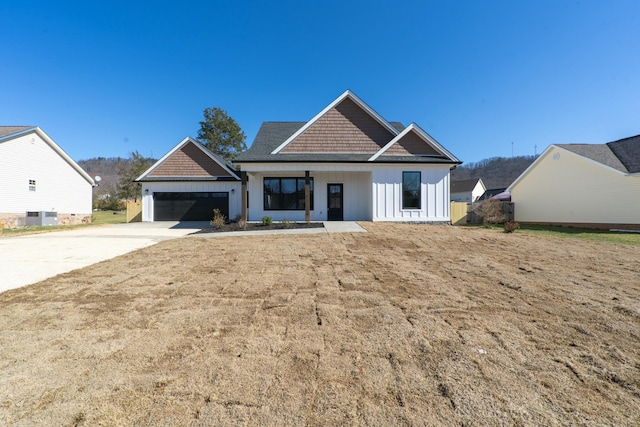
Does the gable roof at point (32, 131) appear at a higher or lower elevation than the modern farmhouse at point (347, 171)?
higher

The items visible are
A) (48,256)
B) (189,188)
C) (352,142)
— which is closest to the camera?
(48,256)

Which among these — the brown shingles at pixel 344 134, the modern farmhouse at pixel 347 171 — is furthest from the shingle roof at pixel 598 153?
the brown shingles at pixel 344 134

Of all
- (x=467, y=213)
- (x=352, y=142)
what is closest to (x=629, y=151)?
(x=467, y=213)

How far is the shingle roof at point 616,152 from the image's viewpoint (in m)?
14.7

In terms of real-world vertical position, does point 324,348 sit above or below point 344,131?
below

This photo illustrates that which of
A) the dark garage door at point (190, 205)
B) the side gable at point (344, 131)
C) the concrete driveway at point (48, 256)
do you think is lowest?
the concrete driveway at point (48, 256)

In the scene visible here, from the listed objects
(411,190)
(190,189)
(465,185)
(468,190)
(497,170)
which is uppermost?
(497,170)

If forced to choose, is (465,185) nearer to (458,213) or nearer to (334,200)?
(458,213)

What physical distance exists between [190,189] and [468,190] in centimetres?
4364

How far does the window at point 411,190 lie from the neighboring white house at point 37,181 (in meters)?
24.3

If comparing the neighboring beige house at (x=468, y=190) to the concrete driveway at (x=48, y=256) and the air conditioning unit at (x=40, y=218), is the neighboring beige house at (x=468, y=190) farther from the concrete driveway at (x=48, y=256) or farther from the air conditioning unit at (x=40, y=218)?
the air conditioning unit at (x=40, y=218)

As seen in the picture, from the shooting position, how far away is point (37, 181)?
18859mm

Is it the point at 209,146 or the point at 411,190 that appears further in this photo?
the point at 209,146

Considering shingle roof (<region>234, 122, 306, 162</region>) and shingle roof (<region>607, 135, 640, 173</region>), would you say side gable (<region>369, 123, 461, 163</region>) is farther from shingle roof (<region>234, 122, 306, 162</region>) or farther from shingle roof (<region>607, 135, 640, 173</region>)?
shingle roof (<region>607, 135, 640, 173</region>)
